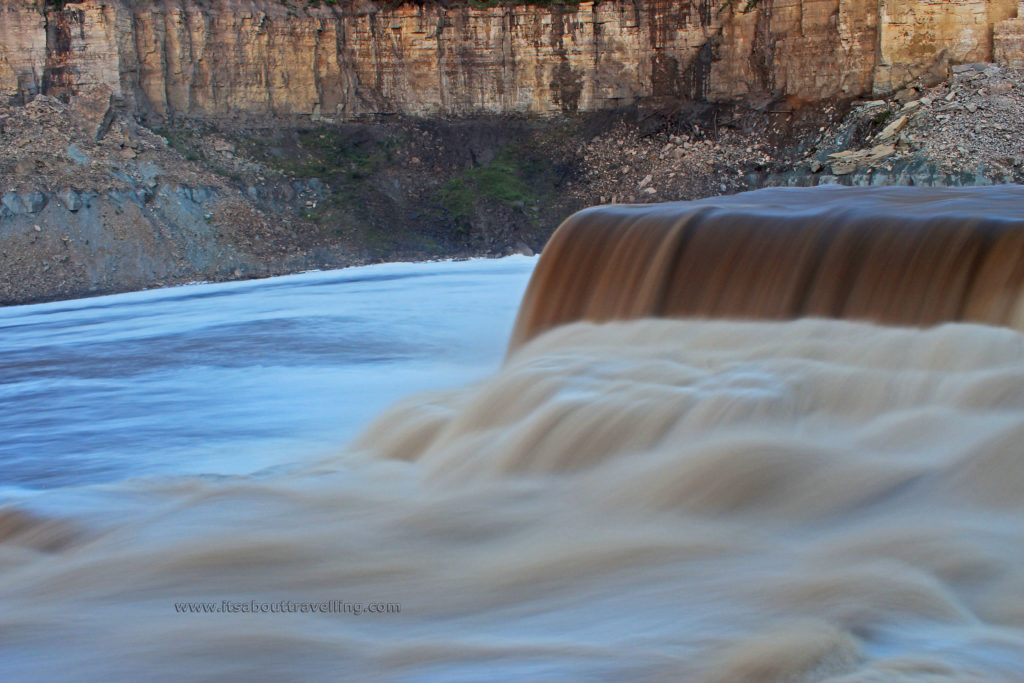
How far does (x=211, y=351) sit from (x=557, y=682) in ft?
26.3

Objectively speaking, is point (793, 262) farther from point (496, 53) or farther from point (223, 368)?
point (496, 53)

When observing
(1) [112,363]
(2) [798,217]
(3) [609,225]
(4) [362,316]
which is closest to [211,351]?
(1) [112,363]

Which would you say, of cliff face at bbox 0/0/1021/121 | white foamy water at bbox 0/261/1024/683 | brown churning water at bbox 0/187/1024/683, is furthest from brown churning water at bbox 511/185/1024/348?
cliff face at bbox 0/0/1021/121

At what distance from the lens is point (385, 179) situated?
24000mm

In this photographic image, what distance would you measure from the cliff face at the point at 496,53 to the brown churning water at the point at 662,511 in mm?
18738

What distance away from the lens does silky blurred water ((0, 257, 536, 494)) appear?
6109 millimetres

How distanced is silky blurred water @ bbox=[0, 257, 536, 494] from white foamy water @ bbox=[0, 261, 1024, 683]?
0.62 meters

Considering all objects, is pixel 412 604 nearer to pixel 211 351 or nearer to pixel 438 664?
pixel 438 664

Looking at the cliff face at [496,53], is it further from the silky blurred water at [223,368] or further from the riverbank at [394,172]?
the silky blurred water at [223,368]

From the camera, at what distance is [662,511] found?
14.4ft

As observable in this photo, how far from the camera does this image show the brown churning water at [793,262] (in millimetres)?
5652

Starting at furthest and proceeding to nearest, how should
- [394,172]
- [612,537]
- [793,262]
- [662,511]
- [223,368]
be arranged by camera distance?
[394,172]
[223,368]
[793,262]
[662,511]
[612,537]

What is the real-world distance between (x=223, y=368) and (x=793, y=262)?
537cm

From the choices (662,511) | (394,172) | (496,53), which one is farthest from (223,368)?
(496,53)
